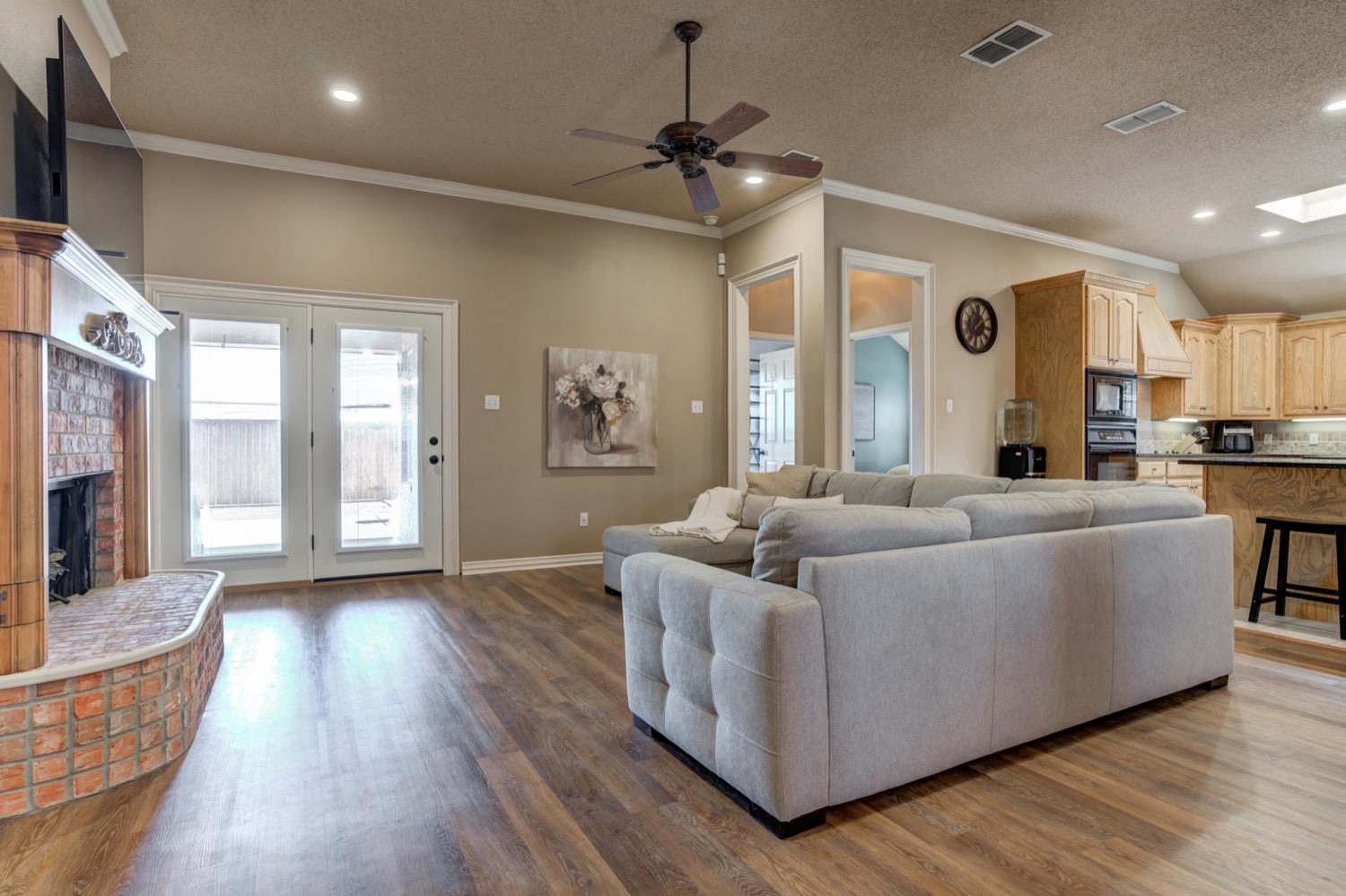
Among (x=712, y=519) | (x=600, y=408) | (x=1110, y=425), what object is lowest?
(x=712, y=519)

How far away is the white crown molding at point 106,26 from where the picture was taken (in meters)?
3.08

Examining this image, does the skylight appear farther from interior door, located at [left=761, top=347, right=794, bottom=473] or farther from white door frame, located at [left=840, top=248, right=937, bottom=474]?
interior door, located at [left=761, top=347, right=794, bottom=473]

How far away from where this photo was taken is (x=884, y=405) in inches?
362

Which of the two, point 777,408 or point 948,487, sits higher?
point 777,408

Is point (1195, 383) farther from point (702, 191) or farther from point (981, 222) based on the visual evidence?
point (702, 191)

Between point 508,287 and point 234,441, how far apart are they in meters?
2.23

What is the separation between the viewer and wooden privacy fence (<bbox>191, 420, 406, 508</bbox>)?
4668 mm

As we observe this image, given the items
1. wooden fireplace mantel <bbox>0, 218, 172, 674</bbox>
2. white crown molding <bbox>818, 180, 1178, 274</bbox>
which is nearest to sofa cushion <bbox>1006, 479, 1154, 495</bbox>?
white crown molding <bbox>818, 180, 1178, 274</bbox>

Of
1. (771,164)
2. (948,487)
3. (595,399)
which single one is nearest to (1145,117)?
(771,164)

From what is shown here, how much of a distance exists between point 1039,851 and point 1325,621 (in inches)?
145

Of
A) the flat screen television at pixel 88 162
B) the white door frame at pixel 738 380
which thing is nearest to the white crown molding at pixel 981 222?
the white door frame at pixel 738 380

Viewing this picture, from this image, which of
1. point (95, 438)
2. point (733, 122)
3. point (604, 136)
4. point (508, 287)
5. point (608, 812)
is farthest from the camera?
point (508, 287)

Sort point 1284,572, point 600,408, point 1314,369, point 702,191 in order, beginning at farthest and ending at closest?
1. point 1314,369
2. point 600,408
3. point 1284,572
4. point 702,191

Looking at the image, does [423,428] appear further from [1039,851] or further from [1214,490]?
[1214,490]
